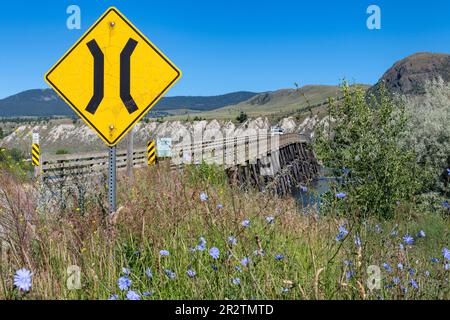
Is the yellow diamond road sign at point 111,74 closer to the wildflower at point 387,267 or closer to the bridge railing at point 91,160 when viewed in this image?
the wildflower at point 387,267

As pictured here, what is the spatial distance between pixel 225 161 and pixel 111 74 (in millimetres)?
12739

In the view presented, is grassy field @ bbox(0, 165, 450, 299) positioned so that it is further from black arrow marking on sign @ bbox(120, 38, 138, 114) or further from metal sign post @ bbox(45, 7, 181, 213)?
black arrow marking on sign @ bbox(120, 38, 138, 114)

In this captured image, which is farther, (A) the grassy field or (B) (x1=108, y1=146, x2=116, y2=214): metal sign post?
(B) (x1=108, y1=146, x2=116, y2=214): metal sign post

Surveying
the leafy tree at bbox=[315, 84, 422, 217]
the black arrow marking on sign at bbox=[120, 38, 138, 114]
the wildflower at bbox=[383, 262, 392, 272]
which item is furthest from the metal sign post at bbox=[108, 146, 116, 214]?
the leafy tree at bbox=[315, 84, 422, 217]

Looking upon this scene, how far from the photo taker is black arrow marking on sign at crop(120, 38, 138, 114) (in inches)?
197

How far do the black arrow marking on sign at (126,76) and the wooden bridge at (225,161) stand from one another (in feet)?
4.58

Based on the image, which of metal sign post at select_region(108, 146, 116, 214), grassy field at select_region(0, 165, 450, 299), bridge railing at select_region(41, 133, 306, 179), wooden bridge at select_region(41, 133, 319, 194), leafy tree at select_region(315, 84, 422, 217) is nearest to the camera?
grassy field at select_region(0, 165, 450, 299)

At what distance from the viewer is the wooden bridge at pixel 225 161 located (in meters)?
7.65

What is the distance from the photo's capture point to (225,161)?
17.6 metres

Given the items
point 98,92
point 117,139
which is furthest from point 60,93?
point 117,139

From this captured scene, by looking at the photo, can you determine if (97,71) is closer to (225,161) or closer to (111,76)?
(111,76)

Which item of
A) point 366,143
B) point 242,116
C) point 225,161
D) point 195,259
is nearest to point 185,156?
point 366,143

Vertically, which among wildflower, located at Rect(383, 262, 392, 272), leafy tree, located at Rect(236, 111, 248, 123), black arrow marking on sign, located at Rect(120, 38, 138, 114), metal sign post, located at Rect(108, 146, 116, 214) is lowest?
wildflower, located at Rect(383, 262, 392, 272)

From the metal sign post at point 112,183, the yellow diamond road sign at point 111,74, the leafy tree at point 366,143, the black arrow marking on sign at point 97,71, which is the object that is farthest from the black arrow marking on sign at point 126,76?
the leafy tree at point 366,143
